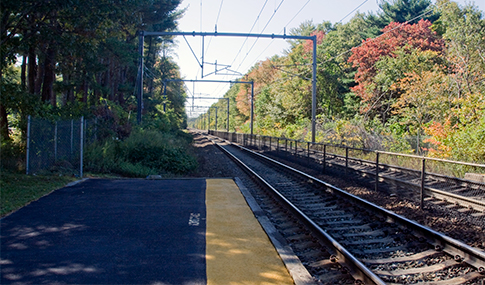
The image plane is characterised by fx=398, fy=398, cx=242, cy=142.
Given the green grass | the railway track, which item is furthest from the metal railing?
the green grass

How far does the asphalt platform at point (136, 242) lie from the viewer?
506cm

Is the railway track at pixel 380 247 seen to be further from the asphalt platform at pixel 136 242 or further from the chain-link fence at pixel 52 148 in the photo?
the chain-link fence at pixel 52 148

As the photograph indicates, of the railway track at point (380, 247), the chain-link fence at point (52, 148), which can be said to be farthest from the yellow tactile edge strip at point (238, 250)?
the chain-link fence at point (52, 148)

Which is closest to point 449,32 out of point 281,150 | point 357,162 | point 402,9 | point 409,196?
point 281,150

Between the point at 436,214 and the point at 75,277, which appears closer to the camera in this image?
the point at 75,277

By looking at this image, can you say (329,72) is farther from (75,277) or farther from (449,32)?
(75,277)

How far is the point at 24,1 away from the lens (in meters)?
12.0

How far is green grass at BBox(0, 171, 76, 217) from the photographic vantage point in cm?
885

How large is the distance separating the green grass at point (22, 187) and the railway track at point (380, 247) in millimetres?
5886

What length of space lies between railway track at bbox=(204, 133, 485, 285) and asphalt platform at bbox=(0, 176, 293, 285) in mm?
912

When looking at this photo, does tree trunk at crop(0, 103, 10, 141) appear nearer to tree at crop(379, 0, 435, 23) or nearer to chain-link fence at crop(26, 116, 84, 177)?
chain-link fence at crop(26, 116, 84, 177)

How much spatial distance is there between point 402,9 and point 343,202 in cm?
3962

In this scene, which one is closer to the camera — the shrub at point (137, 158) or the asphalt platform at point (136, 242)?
the asphalt platform at point (136, 242)

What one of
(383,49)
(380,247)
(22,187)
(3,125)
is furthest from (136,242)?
(383,49)
